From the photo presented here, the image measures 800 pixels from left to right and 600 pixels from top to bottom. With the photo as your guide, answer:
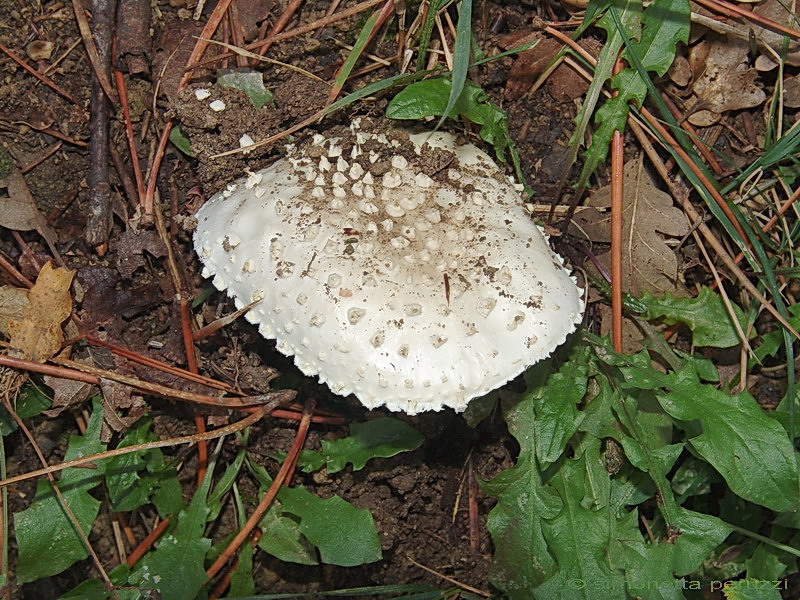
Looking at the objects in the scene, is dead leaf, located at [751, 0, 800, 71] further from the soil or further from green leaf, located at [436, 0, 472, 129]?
green leaf, located at [436, 0, 472, 129]

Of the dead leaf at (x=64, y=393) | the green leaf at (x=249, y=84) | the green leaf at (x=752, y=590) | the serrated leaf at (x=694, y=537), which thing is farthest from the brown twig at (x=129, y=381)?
the green leaf at (x=752, y=590)

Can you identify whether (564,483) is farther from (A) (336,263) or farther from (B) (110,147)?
(B) (110,147)

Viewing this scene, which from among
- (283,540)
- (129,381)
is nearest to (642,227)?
(283,540)

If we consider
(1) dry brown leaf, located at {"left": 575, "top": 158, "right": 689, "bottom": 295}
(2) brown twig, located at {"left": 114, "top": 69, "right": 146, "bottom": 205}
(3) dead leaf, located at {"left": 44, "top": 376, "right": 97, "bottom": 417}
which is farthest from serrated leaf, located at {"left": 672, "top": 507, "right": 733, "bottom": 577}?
(2) brown twig, located at {"left": 114, "top": 69, "right": 146, "bottom": 205}

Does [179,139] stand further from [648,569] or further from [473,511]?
[648,569]

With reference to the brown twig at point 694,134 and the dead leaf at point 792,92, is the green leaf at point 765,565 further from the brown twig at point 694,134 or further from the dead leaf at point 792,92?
the dead leaf at point 792,92

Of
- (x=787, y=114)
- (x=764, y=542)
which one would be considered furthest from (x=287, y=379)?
(x=787, y=114)
